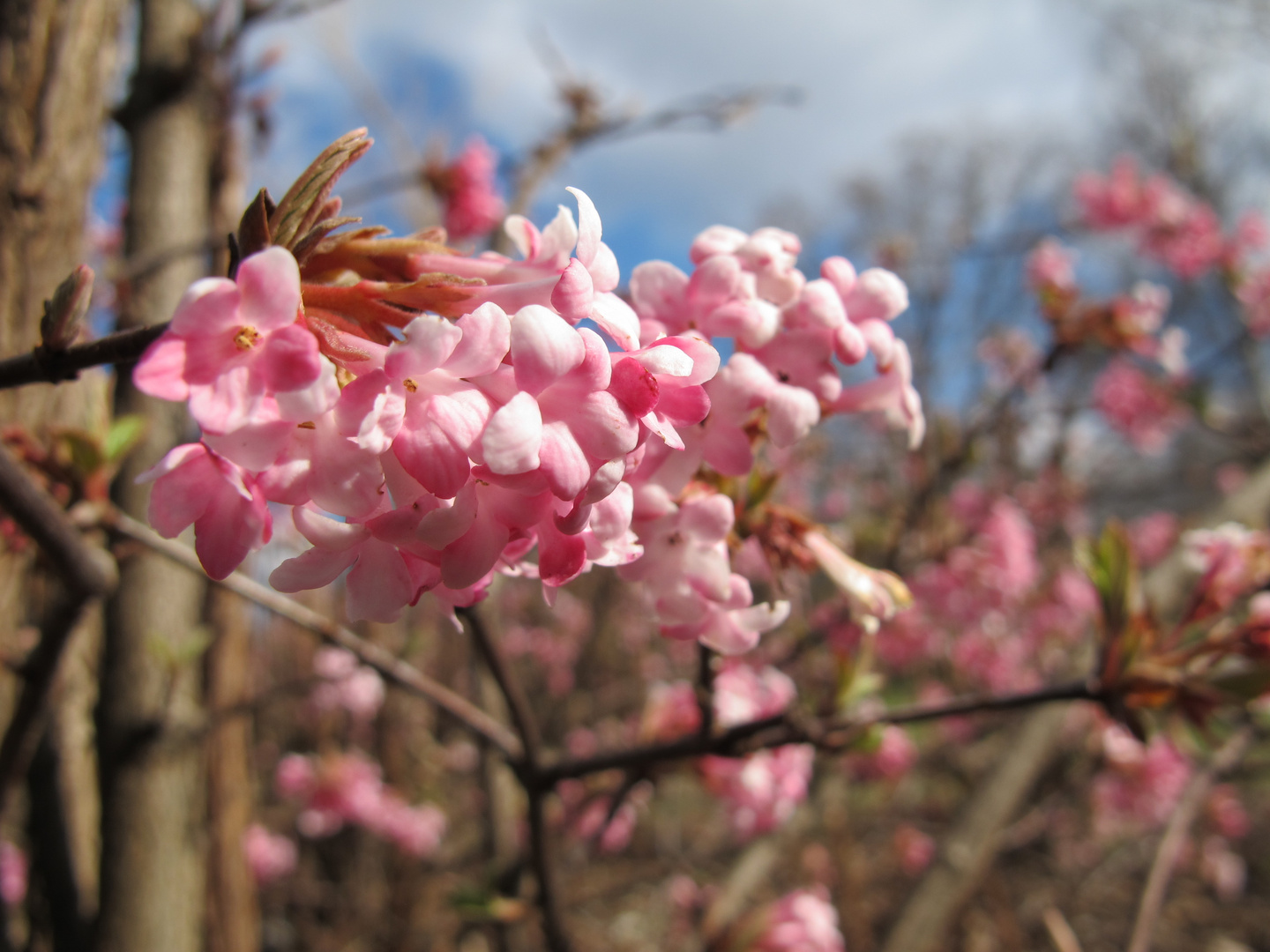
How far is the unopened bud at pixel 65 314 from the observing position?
22.1 inches

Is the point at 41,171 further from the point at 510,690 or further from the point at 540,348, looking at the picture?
the point at 540,348

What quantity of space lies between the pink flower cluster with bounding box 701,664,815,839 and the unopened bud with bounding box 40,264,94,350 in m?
1.81

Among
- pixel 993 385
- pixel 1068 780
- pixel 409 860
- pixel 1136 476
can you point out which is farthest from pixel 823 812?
pixel 1136 476

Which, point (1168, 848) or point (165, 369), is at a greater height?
point (165, 369)

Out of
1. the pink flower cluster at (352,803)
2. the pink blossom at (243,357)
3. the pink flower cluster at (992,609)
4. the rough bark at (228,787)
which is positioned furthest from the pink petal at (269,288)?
the pink flower cluster at (352,803)

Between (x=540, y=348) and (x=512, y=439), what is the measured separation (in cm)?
7

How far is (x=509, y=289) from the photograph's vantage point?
62 centimetres

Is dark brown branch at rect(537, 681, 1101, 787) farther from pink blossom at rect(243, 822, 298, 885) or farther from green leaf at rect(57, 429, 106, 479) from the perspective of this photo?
pink blossom at rect(243, 822, 298, 885)

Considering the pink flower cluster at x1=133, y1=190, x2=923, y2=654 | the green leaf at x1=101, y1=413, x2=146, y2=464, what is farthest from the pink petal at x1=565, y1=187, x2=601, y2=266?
the green leaf at x1=101, y1=413, x2=146, y2=464

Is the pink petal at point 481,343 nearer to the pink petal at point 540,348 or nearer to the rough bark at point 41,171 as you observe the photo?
the pink petal at point 540,348

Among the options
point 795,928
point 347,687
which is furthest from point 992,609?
point 347,687

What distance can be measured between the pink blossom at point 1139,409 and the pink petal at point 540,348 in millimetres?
5839

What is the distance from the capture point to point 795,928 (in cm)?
210

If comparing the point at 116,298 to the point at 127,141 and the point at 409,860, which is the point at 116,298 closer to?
the point at 127,141
